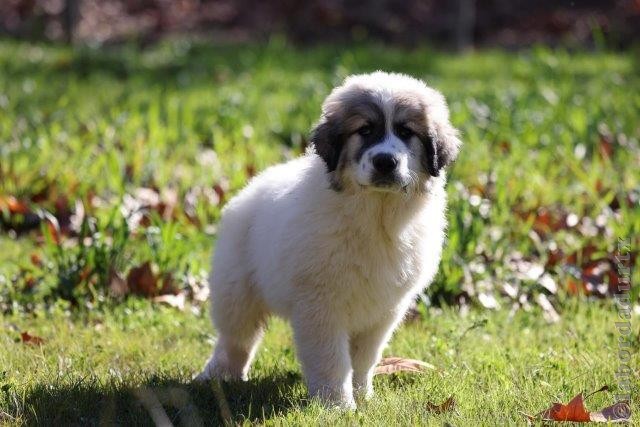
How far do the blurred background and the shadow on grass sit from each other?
9.80 m

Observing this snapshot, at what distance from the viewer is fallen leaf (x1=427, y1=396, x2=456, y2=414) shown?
12.4ft

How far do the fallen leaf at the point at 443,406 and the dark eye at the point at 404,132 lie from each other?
99cm

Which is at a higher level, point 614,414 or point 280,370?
point 614,414

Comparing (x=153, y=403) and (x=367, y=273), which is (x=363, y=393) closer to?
(x=367, y=273)

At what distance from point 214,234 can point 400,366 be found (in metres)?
2.01

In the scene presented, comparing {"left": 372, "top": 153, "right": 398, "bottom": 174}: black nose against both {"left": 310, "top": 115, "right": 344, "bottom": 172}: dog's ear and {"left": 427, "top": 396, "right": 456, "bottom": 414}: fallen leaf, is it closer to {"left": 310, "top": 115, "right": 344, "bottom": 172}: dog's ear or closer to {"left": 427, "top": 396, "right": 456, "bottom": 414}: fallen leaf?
{"left": 310, "top": 115, "right": 344, "bottom": 172}: dog's ear

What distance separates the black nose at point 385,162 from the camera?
380 centimetres

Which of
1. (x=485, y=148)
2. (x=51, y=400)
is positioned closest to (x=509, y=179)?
(x=485, y=148)

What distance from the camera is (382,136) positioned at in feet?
12.9

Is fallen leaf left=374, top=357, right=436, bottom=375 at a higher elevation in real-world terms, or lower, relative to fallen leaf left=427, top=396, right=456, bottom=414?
lower

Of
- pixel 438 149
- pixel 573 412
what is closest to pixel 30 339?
pixel 438 149

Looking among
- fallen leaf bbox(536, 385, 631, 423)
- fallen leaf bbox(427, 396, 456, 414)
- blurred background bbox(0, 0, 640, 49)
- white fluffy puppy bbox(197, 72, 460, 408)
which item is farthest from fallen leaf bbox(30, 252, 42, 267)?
blurred background bbox(0, 0, 640, 49)

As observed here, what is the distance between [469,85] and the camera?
9742mm

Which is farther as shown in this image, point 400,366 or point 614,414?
point 400,366
